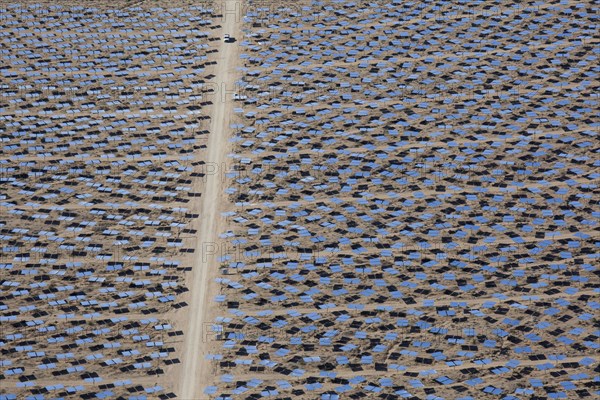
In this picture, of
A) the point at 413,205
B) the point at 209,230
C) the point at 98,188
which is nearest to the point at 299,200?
the point at 209,230

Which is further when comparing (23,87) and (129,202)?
(23,87)

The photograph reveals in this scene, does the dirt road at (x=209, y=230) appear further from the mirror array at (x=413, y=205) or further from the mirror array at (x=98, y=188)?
the mirror array at (x=413, y=205)

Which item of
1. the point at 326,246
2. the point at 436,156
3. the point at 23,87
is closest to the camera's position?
the point at 326,246

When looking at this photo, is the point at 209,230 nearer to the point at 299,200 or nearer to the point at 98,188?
the point at 299,200

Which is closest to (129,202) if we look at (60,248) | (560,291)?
(60,248)

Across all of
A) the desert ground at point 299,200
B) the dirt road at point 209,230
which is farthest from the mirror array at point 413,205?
the dirt road at point 209,230

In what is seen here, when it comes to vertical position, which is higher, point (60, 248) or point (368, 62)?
point (368, 62)

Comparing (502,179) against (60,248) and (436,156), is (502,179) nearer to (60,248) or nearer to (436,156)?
(436,156)
